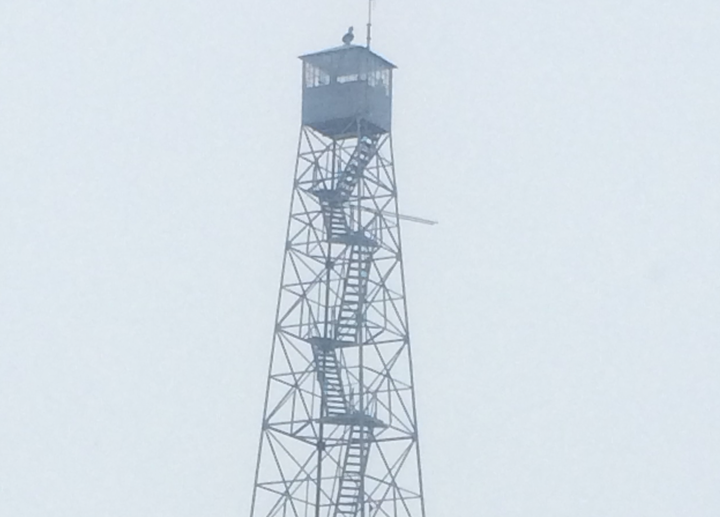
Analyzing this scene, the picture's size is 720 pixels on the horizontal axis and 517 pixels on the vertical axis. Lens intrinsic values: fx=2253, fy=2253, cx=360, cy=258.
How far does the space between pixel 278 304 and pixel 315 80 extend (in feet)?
23.6

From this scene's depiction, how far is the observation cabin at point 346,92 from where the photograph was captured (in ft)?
227

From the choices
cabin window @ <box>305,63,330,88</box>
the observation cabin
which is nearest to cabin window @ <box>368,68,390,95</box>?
the observation cabin

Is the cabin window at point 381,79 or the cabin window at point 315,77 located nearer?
the cabin window at point 381,79

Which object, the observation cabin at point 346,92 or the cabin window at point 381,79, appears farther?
the cabin window at point 381,79

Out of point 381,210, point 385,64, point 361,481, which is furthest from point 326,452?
point 385,64

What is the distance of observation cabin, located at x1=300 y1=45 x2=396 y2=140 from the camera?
69.2 meters

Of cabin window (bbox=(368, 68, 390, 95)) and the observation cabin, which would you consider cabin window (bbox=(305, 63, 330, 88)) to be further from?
cabin window (bbox=(368, 68, 390, 95))

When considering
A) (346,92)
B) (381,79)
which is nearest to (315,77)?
(346,92)

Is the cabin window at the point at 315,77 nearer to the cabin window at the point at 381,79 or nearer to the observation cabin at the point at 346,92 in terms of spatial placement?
the observation cabin at the point at 346,92

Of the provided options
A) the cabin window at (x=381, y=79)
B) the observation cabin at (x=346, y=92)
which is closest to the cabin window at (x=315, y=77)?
the observation cabin at (x=346, y=92)

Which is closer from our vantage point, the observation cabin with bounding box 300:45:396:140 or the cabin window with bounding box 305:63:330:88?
the observation cabin with bounding box 300:45:396:140

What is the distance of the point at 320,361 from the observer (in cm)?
6812

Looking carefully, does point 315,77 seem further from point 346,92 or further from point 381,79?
point 381,79

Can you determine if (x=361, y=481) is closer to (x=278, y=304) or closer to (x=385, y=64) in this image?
(x=278, y=304)
